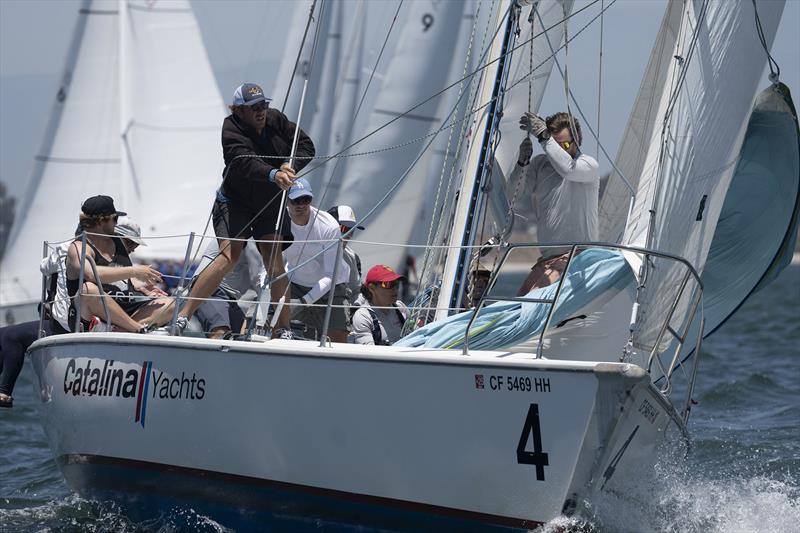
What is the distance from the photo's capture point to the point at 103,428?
716 centimetres

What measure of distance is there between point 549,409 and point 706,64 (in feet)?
6.99

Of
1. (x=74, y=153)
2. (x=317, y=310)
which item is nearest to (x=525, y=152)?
(x=317, y=310)

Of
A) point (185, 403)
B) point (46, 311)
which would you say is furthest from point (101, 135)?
point (185, 403)

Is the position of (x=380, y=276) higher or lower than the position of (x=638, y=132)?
lower

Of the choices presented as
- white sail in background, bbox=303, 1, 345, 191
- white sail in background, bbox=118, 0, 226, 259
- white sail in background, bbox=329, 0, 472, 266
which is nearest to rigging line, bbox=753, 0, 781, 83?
→ white sail in background, bbox=329, 0, 472, 266

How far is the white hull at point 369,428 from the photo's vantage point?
5.76 metres

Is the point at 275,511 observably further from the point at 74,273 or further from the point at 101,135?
the point at 101,135

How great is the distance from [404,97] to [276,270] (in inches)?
580

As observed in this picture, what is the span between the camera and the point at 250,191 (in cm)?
707

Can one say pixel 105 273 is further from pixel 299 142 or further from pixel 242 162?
pixel 299 142

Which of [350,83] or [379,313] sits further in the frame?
[350,83]

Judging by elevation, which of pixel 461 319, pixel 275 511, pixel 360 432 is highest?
pixel 461 319

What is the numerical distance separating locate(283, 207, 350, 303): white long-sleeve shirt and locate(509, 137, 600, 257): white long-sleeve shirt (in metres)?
1.18

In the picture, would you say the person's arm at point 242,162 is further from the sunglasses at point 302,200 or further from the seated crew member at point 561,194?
the seated crew member at point 561,194
